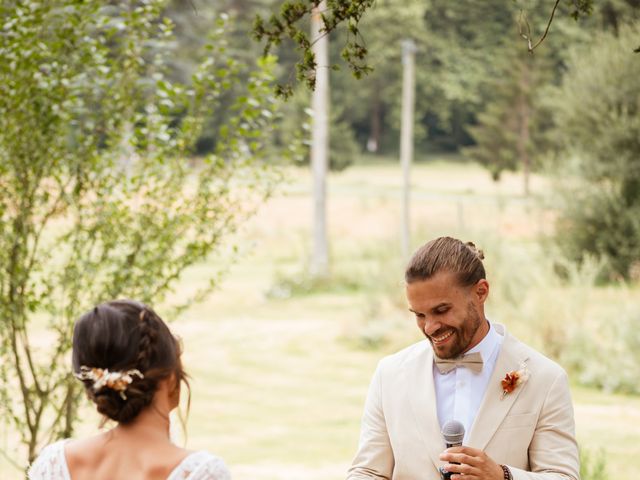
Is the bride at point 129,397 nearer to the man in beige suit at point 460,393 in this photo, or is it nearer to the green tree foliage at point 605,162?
the man in beige suit at point 460,393

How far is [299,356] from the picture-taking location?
59.7 ft

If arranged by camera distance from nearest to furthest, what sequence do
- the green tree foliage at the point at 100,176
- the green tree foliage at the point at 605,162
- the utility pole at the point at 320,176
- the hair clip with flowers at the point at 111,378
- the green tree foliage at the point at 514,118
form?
the hair clip with flowers at the point at 111,378 < the green tree foliage at the point at 100,176 < the green tree foliage at the point at 605,162 < the utility pole at the point at 320,176 < the green tree foliage at the point at 514,118

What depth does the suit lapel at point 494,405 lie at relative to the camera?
3.11 metres

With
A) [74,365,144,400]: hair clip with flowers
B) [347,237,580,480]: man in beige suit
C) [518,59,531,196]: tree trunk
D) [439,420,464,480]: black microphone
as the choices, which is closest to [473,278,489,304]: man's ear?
[347,237,580,480]: man in beige suit

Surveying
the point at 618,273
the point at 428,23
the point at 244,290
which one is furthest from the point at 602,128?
the point at 428,23

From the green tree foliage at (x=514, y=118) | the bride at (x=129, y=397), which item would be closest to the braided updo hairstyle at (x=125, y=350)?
the bride at (x=129, y=397)

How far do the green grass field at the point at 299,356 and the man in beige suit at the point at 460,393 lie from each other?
23 centimetres

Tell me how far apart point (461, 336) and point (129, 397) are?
1210mm

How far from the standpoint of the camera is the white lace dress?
7.66 ft

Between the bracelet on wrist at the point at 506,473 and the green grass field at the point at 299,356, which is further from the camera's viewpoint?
the green grass field at the point at 299,356

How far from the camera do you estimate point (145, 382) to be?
7.77ft

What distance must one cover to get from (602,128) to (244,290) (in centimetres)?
974

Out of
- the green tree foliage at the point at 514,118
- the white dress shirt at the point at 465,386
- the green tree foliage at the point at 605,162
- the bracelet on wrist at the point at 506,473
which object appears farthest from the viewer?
the green tree foliage at the point at 514,118

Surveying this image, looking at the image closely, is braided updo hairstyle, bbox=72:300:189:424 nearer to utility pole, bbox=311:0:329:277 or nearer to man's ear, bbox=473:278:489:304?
man's ear, bbox=473:278:489:304
